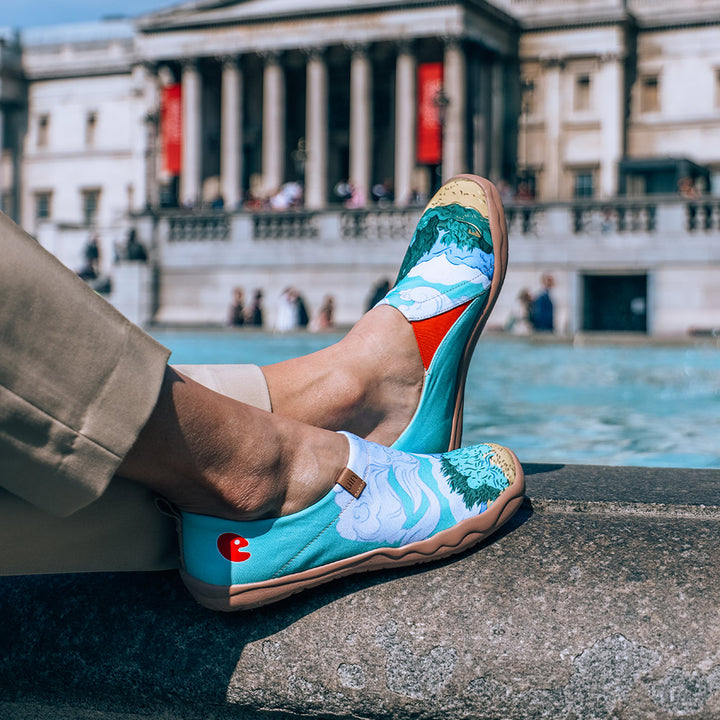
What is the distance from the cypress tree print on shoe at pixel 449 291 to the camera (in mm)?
2438

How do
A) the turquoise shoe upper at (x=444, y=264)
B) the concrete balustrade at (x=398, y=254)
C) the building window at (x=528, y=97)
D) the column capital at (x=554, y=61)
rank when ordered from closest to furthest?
the turquoise shoe upper at (x=444, y=264) < the concrete balustrade at (x=398, y=254) < the column capital at (x=554, y=61) < the building window at (x=528, y=97)

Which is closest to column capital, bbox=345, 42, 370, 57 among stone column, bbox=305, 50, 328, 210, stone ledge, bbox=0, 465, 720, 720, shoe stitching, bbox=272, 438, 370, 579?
stone column, bbox=305, 50, 328, 210

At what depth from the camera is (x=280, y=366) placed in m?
2.24

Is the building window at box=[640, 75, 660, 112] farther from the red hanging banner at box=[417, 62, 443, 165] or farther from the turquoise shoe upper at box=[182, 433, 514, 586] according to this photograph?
the turquoise shoe upper at box=[182, 433, 514, 586]

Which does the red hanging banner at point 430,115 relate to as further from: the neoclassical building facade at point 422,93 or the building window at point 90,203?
the building window at point 90,203

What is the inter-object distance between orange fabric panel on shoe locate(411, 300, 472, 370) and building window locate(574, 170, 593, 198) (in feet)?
142

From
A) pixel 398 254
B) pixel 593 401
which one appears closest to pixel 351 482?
pixel 593 401

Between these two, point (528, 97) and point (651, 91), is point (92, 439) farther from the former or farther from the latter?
point (651, 91)

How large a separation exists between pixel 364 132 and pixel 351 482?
40.5 meters

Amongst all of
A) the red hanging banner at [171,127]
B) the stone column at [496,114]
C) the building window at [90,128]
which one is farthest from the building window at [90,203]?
the stone column at [496,114]

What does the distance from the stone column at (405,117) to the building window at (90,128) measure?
2029 centimetres

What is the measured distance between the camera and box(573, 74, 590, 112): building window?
43.2m

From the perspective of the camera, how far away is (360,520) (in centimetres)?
182

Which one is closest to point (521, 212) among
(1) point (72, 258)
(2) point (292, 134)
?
(2) point (292, 134)
